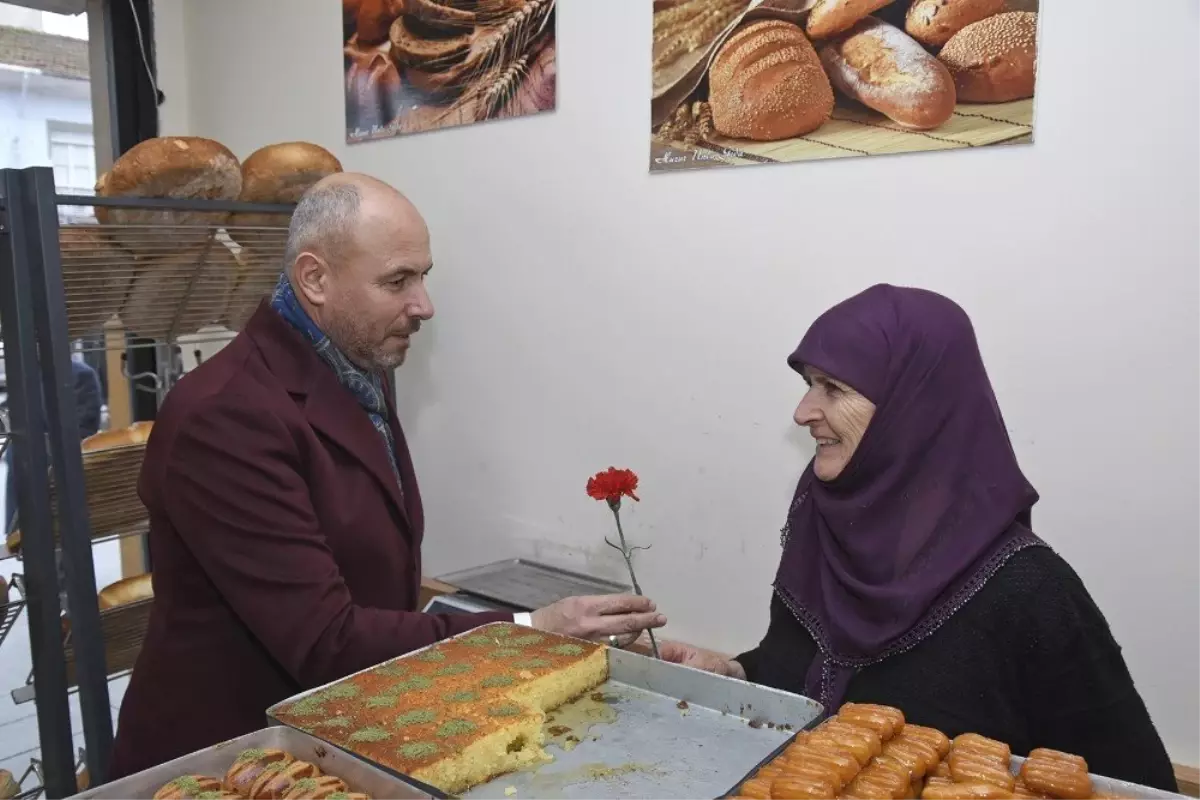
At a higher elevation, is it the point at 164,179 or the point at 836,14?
the point at 836,14

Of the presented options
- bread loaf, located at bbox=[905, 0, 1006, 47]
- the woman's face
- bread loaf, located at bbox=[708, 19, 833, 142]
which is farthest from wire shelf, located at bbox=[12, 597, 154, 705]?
bread loaf, located at bbox=[905, 0, 1006, 47]

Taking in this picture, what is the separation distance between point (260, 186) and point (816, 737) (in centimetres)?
198

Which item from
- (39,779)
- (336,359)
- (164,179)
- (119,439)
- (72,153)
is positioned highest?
(72,153)

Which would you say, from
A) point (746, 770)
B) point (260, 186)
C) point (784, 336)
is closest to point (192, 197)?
point (260, 186)

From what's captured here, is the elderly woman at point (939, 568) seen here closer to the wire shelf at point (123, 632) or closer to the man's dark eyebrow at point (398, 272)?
the man's dark eyebrow at point (398, 272)

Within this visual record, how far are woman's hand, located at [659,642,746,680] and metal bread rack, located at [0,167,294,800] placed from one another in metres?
1.30

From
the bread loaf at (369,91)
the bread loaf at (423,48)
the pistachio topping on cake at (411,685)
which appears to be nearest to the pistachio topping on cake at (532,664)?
the pistachio topping on cake at (411,685)

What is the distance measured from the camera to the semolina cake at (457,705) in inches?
35.0

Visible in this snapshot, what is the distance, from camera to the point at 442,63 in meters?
2.67

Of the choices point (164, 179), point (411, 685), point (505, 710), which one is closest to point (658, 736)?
point (505, 710)

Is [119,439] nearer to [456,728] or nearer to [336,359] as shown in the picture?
[336,359]

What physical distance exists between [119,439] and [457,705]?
1.72 meters

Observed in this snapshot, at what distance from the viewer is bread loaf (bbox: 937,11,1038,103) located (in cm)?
171

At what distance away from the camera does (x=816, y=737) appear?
2.85 feet
